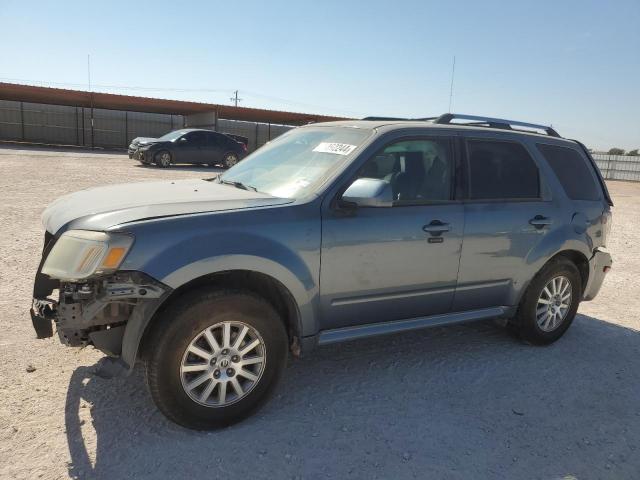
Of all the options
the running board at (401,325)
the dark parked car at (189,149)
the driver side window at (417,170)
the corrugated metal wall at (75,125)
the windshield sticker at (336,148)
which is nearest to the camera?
the running board at (401,325)

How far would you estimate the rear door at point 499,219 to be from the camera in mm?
4008

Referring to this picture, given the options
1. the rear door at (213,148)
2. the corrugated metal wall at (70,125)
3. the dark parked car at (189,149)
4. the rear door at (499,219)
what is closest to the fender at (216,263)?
the rear door at (499,219)

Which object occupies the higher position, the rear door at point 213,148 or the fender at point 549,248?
the rear door at point 213,148

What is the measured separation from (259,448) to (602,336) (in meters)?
3.69

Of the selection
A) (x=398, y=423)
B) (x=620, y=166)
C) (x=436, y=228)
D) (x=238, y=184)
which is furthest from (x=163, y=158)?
(x=620, y=166)

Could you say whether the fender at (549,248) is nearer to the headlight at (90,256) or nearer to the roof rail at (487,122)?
the roof rail at (487,122)

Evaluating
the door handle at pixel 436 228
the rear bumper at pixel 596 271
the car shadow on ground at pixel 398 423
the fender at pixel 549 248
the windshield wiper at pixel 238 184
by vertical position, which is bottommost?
the car shadow on ground at pixel 398 423

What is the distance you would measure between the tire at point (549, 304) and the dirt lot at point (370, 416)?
0.16m

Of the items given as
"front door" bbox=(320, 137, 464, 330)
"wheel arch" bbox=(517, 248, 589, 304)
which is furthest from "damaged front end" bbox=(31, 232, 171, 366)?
"wheel arch" bbox=(517, 248, 589, 304)

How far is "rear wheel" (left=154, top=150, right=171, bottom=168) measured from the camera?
2041cm

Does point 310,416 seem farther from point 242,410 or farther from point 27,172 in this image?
point 27,172

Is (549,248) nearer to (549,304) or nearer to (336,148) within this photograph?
(549,304)

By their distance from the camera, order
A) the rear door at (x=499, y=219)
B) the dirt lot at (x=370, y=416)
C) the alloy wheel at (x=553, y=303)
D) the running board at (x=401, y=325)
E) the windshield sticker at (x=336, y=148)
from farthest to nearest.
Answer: the alloy wheel at (x=553, y=303) < the rear door at (x=499, y=219) < the windshield sticker at (x=336, y=148) < the running board at (x=401, y=325) < the dirt lot at (x=370, y=416)

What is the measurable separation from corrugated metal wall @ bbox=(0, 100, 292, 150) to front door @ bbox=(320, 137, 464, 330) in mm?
32116
